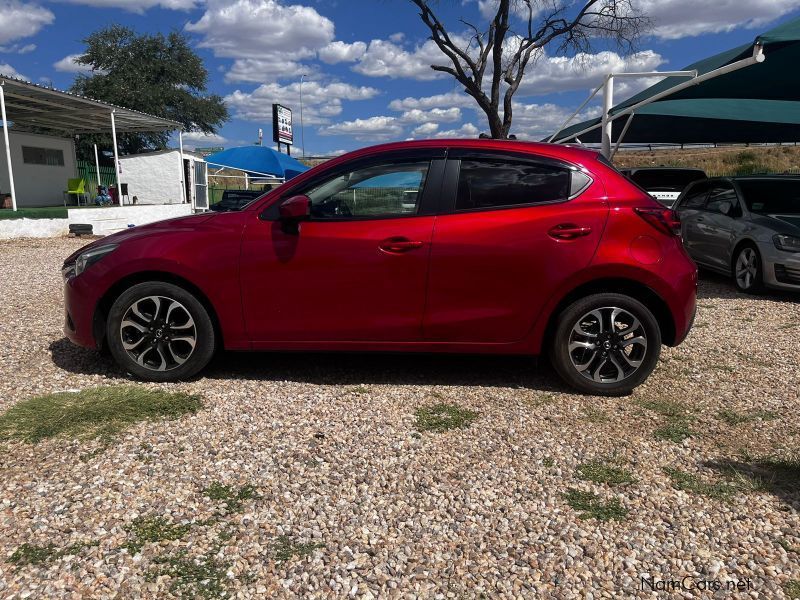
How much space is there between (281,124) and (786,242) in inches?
1506

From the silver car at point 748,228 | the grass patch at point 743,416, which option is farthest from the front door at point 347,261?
the silver car at point 748,228

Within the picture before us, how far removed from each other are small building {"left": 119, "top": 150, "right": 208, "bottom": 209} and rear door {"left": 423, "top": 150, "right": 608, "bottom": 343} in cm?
2202

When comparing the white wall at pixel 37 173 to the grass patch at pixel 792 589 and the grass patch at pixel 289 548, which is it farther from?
the grass patch at pixel 792 589

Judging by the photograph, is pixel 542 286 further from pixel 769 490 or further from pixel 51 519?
pixel 51 519

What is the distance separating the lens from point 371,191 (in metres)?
4.16

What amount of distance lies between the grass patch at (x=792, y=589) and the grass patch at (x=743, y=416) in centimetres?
163

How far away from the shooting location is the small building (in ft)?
79.0

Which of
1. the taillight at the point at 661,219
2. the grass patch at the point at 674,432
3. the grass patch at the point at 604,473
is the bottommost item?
the grass patch at the point at 604,473

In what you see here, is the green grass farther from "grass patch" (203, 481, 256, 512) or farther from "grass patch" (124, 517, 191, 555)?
"grass patch" (124, 517, 191, 555)

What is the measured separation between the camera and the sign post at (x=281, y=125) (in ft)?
133

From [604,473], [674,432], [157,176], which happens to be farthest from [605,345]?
[157,176]

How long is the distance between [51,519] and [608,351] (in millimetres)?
3364

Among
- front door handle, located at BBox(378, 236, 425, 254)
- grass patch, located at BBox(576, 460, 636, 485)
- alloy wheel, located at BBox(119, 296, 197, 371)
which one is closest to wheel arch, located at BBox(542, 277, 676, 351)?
front door handle, located at BBox(378, 236, 425, 254)

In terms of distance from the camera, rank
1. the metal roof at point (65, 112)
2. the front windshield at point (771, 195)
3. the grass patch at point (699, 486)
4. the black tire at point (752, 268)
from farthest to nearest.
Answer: the metal roof at point (65, 112), the front windshield at point (771, 195), the black tire at point (752, 268), the grass patch at point (699, 486)
